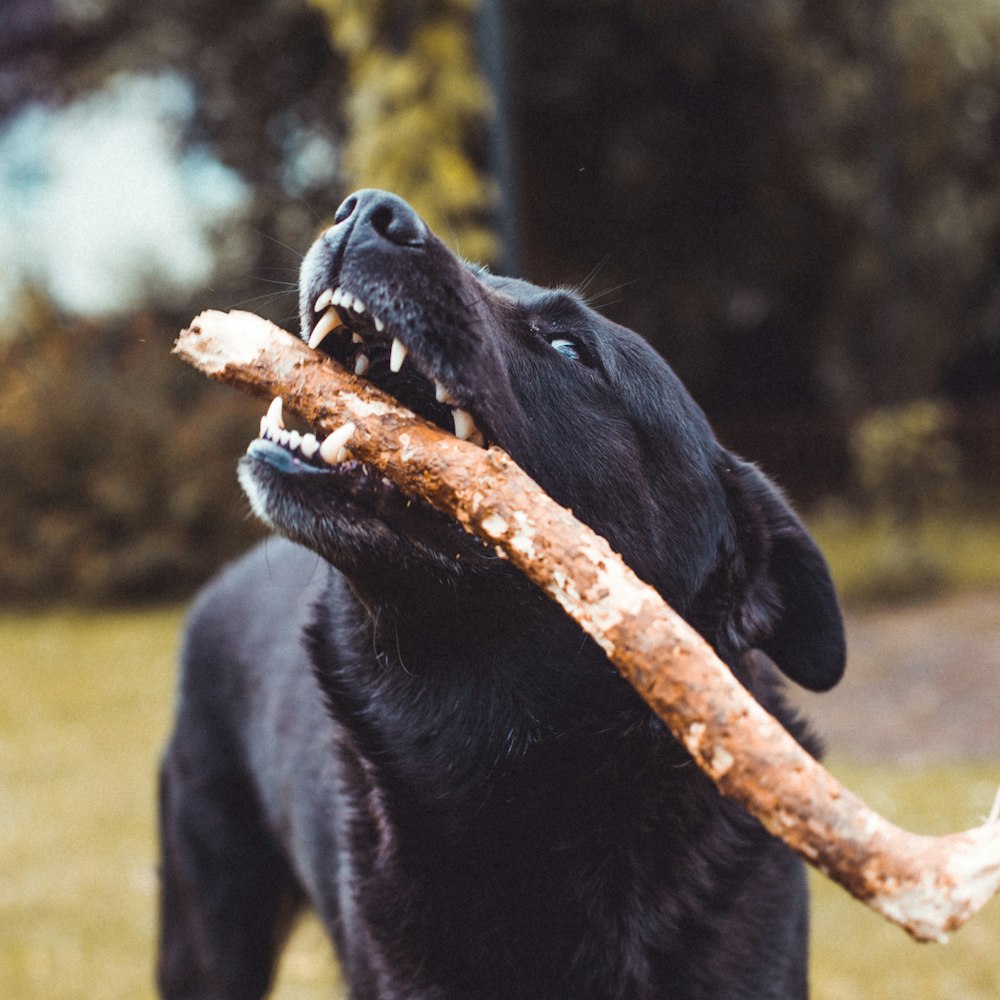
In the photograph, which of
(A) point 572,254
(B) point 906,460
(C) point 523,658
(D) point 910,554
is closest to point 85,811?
(C) point 523,658

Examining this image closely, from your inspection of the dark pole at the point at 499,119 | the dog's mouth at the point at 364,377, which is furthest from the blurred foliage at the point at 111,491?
the dog's mouth at the point at 364,377

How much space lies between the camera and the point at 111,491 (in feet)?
37.0

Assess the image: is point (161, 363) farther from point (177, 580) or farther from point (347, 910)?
point (347, 910)

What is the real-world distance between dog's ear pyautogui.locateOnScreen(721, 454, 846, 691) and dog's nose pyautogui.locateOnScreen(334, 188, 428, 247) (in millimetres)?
905

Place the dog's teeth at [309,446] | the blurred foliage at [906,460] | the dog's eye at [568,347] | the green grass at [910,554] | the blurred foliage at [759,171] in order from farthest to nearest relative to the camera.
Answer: the blurred foliage at [759,171], the blurred foliage at [906,460], the green grass at [910,554], the dog's eye at [568,347], the dog's teeth at [309,446]

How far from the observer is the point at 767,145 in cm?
1497

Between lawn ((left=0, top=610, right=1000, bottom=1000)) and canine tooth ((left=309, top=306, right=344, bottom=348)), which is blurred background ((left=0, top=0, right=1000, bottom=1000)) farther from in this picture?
canine tooth ((left=309, top=306, right=344, bottom=348))

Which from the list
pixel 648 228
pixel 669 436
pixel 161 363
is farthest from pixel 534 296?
pixel 648 228

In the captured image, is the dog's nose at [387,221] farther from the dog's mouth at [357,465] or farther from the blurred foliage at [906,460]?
the blurred foliage at [906,460]

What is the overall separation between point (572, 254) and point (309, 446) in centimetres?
1300

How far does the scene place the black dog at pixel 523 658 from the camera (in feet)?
6.66

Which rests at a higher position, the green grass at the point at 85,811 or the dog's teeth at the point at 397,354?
the dog's teeth at the point at 397,354

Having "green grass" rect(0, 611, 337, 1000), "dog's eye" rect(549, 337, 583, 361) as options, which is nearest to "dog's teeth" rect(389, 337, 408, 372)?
"dog's eye" rect(549, 337, 583, 361)

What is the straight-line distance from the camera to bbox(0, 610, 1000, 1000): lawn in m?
4.20
